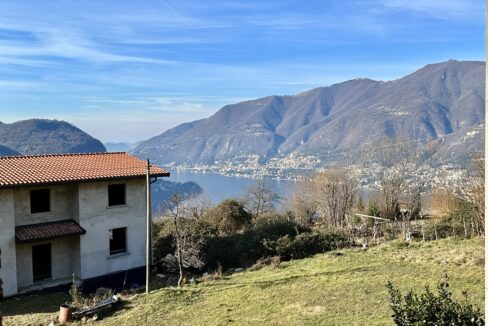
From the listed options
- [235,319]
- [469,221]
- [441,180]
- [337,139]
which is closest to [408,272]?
[235,319]

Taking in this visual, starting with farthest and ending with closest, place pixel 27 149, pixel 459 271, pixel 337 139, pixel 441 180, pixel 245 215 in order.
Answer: pixel 337 139 → pixel 27 149 → pixel 441 180 → pixel 245 215 → pixel 459 271

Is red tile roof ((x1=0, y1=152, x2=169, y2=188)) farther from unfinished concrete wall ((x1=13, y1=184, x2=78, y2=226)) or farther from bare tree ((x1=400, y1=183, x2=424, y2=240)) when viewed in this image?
bare tree ((x1=400, y1=183, x2=424, y2=240))

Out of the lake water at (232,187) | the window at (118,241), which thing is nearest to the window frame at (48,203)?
the window at (118,241)

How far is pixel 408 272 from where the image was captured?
50.2 ft

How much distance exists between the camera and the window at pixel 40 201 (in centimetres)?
1992

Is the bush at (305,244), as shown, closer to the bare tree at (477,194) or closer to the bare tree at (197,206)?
the bare tree at (477,194)

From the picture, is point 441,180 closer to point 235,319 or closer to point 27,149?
point 235,319

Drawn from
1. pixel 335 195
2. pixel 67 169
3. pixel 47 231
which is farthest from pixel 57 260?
pixel 335 195

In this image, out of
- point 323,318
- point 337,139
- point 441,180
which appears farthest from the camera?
point 337,139

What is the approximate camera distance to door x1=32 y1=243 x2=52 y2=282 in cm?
1977

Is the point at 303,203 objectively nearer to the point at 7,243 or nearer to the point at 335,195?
the point at 335,195

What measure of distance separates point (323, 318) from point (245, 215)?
1902cm

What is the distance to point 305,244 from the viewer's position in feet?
73.3

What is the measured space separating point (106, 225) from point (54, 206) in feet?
8.57
